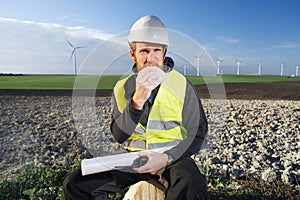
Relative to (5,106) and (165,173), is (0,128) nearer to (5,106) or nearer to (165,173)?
(5,106)

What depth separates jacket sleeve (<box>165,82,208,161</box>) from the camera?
2.22 m

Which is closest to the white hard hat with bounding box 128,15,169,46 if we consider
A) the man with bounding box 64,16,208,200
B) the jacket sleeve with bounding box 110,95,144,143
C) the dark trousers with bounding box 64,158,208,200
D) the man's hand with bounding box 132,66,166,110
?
the man with bounding box 64,16,208,200

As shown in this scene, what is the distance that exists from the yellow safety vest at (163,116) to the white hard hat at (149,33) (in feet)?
0.81

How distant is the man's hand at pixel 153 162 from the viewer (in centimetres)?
205

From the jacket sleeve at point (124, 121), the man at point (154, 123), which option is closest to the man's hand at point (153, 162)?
the man at point (154, 123)

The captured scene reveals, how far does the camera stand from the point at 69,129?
7.04 metres

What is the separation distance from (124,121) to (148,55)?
0.45m

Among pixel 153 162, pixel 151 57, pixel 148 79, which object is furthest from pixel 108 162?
pixel 151 57

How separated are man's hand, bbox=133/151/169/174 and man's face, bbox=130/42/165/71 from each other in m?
0.52

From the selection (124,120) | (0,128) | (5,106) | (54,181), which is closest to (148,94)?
(124,120)

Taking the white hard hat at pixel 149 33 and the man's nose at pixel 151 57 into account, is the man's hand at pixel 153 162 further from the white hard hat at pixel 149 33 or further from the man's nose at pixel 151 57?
the white hard hat at pixel 149 33

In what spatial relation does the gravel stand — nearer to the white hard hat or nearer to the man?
the man

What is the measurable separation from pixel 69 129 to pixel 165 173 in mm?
5162

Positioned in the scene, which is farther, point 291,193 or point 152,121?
point 291,193
